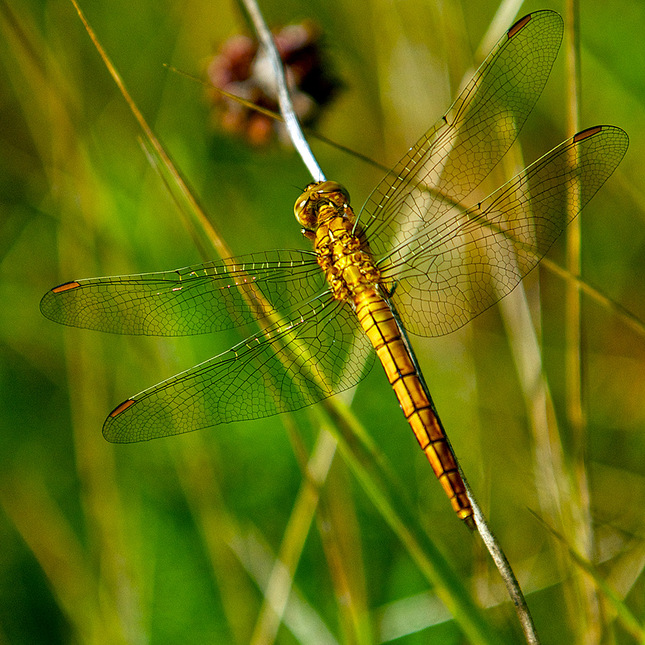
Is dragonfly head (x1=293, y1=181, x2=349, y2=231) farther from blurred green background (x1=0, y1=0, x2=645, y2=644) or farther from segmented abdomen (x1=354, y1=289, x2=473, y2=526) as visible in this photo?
blurred green background (x1=0, y1=0, x2=645, y2=644)

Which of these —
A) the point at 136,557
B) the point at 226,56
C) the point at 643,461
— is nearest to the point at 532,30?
the point at 226,56

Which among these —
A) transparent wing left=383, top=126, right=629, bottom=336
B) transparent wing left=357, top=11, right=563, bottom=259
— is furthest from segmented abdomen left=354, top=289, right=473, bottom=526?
transparent wing left=357, top=11, right=563, bottom=259

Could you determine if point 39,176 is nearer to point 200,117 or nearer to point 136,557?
point 200,117

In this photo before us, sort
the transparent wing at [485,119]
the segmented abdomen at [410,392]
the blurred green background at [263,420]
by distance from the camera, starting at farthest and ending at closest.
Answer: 1. the blurred green background at [263,420]
2. the transparent wing at [485,119]
3. the segmented abdomen at [410,392]

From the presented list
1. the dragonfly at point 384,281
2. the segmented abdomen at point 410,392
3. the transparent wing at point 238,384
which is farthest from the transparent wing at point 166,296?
the segmented abdomen at point 410,392

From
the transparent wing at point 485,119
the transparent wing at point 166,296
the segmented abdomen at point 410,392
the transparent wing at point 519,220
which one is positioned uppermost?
the transparent wing at point 485,119

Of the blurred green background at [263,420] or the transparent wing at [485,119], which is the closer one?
the transparent wing at [485,119]

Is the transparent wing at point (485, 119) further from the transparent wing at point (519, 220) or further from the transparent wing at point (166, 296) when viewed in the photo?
the transparent wing at point (166, 296)

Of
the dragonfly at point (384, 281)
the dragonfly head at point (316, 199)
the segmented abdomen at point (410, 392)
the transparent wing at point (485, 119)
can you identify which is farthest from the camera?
the dragonfly head at point (316, 199)
